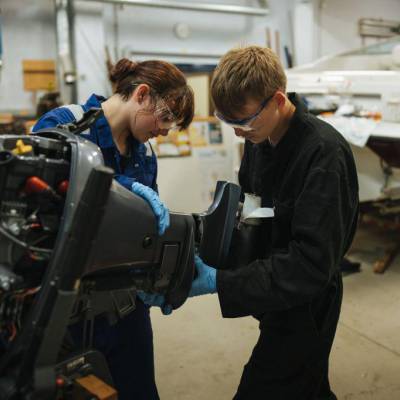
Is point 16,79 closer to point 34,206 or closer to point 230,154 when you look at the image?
point 230,154

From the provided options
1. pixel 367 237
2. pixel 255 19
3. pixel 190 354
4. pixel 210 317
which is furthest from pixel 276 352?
pixel 255 19

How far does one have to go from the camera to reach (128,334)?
4.98ft

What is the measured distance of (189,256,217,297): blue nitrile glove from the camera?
1297 millimetres

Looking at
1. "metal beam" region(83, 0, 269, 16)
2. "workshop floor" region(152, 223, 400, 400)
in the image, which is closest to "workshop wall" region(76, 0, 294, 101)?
"metal beam" region(83, 0, 269, 16)

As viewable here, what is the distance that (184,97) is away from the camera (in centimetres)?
148

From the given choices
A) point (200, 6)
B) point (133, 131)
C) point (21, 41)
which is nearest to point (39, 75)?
point (21, 41)

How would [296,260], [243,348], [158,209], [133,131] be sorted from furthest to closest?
1. [243,348]
2. [133,131]
3. [296,260]
4. [158,209]

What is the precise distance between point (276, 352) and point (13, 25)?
175 inches

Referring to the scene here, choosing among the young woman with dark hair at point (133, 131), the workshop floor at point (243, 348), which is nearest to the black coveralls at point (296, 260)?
the young woman with dark hair at point (133, 131)

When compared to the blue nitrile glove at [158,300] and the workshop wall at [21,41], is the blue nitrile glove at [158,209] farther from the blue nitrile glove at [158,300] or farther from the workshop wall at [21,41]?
the workshop wall at [21,41]

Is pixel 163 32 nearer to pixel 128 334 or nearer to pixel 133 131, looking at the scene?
pixel 133 131

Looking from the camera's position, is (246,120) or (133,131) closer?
(246,120)

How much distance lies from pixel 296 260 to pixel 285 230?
15cm

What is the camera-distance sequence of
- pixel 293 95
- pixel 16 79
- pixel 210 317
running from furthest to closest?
pixel 16 79 → pixel 210 317 → pixel 293 95
